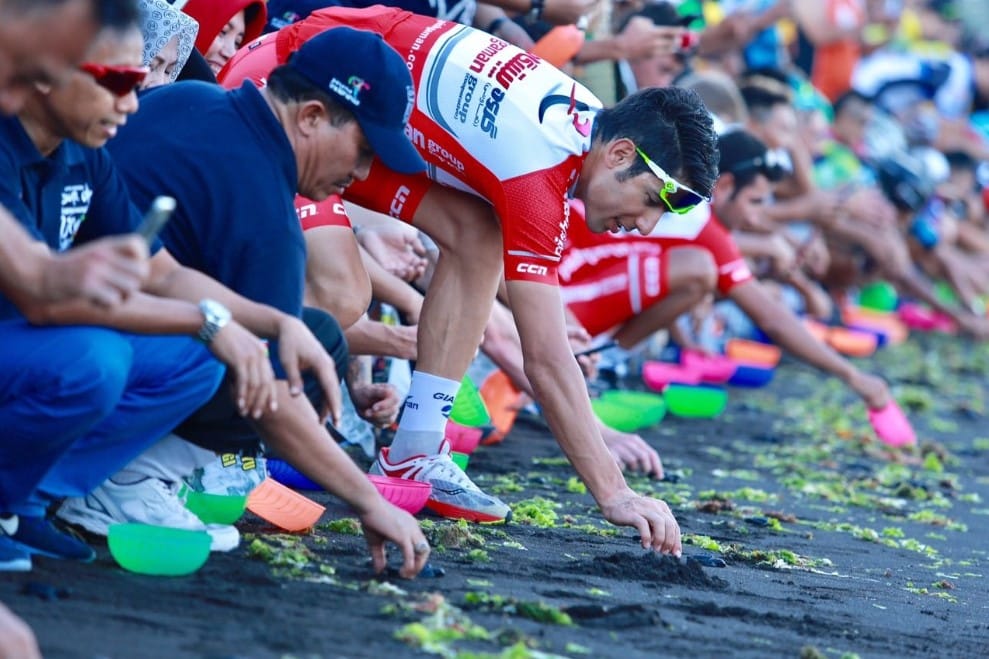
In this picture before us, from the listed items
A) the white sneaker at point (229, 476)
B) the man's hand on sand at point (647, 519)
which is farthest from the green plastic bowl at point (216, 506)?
the man's hand on sand at point (647, 519)

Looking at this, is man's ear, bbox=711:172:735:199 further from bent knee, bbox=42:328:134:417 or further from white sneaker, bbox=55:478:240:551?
bent knee, bbox=42:328:134:417

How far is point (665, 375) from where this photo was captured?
360 inches

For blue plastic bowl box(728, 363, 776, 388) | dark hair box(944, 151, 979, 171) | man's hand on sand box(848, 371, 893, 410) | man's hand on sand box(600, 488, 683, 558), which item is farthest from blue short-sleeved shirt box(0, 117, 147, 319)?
dark hair box(944, 151, 979, 171)

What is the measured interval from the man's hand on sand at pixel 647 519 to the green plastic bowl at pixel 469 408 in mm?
1811

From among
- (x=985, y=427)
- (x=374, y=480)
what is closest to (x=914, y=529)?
(x=374, y=480)

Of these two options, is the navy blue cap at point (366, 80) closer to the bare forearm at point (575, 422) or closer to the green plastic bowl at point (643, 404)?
the bare forearm at point (575, 422)

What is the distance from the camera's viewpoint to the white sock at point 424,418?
520cm

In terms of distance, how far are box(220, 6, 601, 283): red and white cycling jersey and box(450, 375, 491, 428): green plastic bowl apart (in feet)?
4.11

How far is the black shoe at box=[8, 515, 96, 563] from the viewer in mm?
3646

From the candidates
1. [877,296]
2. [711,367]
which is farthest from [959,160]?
[711,367]

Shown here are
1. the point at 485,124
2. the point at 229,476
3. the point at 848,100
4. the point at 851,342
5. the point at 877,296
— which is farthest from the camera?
the point at 877,296

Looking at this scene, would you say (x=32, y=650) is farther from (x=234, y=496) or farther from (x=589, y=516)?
(x=589, y=516)

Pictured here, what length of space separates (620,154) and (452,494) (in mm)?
1258

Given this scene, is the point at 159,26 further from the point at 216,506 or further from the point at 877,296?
the point at 877,296
